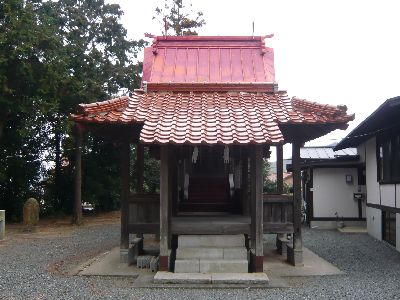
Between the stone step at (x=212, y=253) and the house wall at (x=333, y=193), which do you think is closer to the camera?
the stone step at (x=212, y=253)

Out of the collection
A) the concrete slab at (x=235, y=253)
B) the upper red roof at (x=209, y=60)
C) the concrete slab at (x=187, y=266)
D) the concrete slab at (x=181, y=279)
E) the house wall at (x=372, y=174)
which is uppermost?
the upper red roof at (x=209, y=60)

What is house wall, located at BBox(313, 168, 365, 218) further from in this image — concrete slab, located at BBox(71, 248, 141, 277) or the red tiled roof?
concrete slab, located at BBox(71, 248, 141, 277)

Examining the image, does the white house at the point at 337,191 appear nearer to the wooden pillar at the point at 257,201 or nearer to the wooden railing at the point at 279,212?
the wooden railing at the point at 279,212

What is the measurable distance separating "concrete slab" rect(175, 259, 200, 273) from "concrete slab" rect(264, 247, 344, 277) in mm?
1449

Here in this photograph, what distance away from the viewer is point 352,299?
6.51 m

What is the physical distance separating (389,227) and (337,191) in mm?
4723

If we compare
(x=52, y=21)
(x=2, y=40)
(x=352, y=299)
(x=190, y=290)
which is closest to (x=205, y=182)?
(x=190, y=290)

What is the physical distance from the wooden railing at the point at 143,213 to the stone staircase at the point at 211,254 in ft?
2.66

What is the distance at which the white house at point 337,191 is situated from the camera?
1692 cm

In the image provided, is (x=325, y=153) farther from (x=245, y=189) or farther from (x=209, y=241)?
(x=209, y=241)

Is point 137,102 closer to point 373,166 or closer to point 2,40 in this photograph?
point 373,166

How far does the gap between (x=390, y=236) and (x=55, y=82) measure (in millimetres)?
14492

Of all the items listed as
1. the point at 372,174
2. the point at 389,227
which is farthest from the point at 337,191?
the point at 389,227

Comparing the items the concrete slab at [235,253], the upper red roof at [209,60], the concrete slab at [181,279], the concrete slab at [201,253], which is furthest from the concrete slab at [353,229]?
the concrete slab at [181,279]
